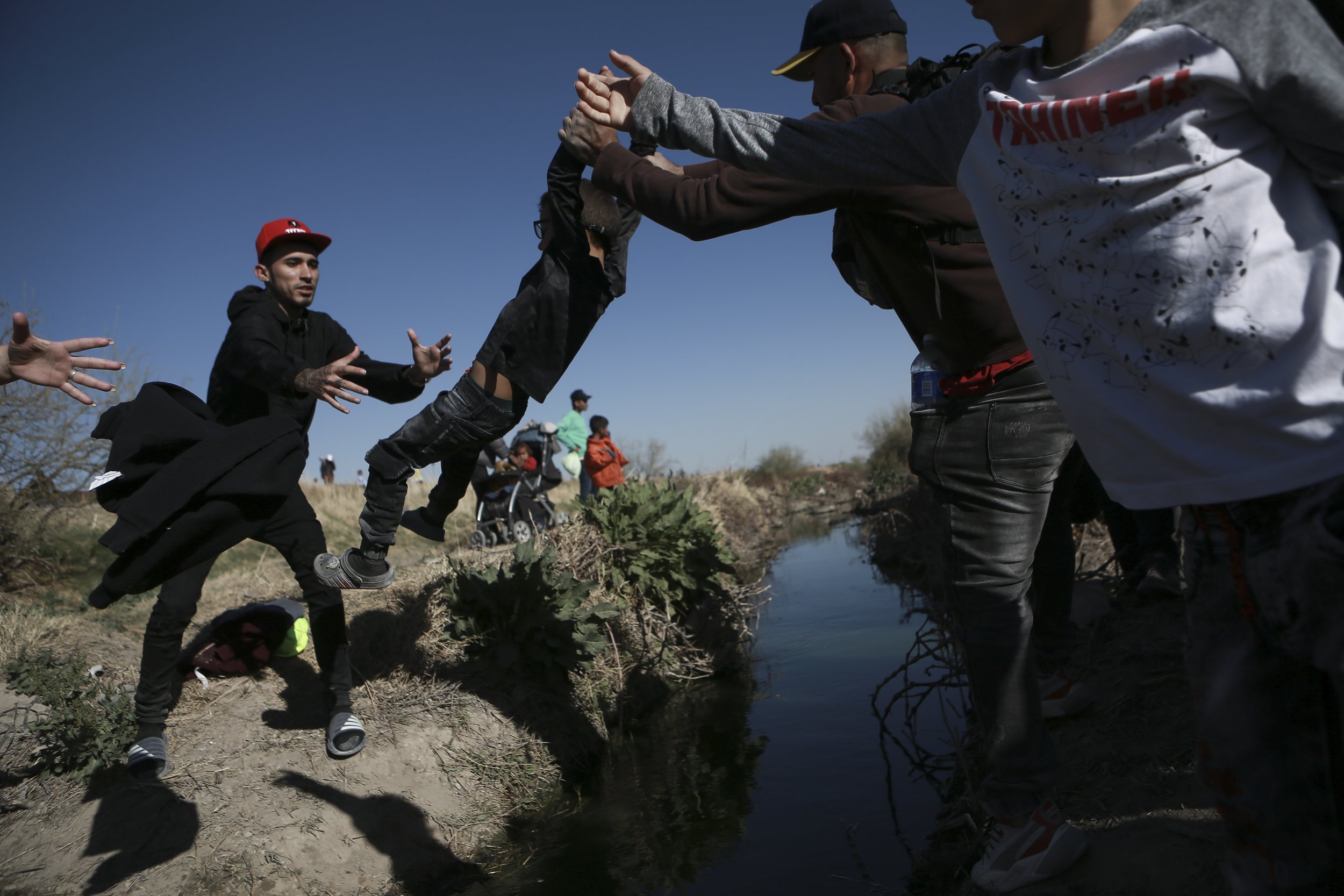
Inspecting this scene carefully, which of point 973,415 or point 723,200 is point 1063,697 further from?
point 723,200

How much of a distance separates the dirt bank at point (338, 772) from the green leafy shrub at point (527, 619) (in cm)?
13

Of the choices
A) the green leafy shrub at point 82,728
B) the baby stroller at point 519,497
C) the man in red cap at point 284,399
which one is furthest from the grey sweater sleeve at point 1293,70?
the baby stroller at point 519,497

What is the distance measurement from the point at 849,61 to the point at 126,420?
3.03 metres

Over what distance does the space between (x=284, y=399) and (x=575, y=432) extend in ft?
25.1

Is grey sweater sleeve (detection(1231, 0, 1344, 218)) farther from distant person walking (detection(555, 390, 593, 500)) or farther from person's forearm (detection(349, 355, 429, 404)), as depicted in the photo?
distant person walking (detection(555, 390, 593, 500))

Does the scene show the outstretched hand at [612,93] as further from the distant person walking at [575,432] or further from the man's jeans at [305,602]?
the distant person walking at [575,432]

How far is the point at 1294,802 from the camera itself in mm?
1079

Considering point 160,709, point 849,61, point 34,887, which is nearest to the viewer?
point 849,61

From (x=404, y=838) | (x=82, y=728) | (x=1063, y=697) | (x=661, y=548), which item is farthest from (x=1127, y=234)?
(x=661, y=548)

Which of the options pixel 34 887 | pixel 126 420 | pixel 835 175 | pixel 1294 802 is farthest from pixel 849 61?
pixel 34 887

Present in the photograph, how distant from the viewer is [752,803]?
3.54m

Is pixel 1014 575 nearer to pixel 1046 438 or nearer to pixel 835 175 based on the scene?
pixel 1046 438

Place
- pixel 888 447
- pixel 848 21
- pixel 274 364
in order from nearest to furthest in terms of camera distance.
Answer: pixel 848 21, pixel 274 364, pixel 888 447

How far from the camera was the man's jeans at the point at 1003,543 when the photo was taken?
1995mm
